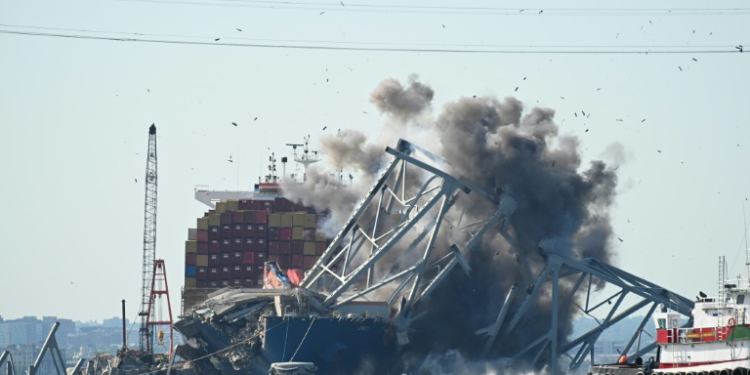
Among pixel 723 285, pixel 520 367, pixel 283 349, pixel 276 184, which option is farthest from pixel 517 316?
pixel 276 184

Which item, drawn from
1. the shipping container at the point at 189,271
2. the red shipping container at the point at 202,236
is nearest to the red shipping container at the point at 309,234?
the red shipping container at the point at 202,236

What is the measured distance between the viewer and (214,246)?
540ft

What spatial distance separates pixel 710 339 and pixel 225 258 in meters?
92.6

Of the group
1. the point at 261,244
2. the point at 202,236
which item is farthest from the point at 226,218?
the point at 261,244

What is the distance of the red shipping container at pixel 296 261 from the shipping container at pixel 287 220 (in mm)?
3407

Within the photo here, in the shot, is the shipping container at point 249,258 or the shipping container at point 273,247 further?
the shipping container at point 249,258

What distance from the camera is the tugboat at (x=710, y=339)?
2923 inches

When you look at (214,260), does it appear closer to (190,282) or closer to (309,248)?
(190,282)

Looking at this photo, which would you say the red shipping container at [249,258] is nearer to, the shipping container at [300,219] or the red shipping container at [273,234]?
the red shipping container at [273,234]

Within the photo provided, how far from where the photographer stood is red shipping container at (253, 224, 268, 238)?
162750 millimetres

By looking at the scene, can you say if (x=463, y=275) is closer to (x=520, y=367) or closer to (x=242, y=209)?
(x=520, y=367)

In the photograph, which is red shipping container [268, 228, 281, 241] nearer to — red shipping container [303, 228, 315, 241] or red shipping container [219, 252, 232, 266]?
red shipping container [303, 228, 315, 241]

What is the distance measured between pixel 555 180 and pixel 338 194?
22.3m

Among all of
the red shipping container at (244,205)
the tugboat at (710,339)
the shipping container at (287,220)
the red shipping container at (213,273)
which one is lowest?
the tugboat at (710,339)
